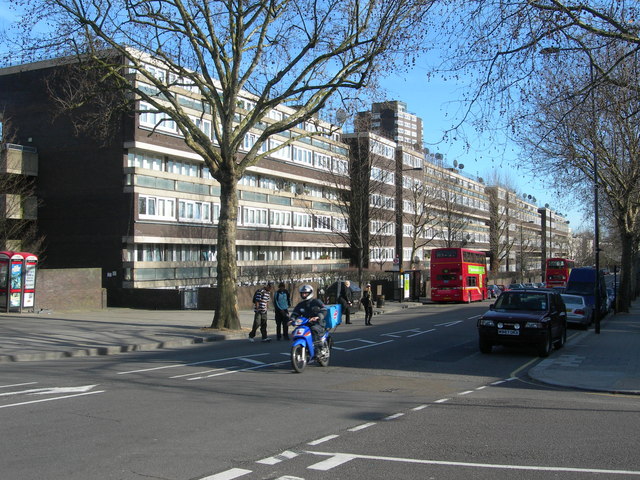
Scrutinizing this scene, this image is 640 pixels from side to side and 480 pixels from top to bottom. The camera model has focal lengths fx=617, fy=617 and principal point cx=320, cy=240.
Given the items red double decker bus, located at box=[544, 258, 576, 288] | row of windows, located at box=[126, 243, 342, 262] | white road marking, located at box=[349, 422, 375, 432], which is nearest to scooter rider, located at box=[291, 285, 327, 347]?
white road marking, located at box=[349, 422, 375, 432]

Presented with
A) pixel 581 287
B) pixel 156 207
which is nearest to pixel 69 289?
pixel 156 207

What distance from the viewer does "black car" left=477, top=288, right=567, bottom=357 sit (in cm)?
1504

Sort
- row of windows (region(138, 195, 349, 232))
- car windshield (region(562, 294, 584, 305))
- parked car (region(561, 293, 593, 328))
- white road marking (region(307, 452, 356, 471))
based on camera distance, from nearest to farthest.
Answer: white road marking (region(307, 452, 356, 471))
parked car (region(561, 293, 593, 328))
car windshield (region(562, 294, 584, 305))
row of windows (region(138, 195, 349, 232))

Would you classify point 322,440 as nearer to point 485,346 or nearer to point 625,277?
point 485,346

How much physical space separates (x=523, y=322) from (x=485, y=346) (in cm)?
131

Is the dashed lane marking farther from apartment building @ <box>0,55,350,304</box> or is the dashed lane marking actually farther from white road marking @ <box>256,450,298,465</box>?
apartment building @ <box>0,55,350,304</box>

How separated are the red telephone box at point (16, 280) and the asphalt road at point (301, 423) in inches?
496

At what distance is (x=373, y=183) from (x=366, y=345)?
27.9 m

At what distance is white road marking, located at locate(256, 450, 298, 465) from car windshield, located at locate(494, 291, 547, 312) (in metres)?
11.5

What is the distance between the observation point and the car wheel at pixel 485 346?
15680 millimetres

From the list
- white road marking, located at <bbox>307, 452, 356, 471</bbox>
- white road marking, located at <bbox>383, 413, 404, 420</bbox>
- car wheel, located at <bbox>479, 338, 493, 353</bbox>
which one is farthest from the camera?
car wheel, located at <bbox>479, 338, 493, 353</bbox>

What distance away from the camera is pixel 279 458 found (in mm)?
6023

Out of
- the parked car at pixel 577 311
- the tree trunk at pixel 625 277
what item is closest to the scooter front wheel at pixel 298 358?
the parked car at pixel 577 311

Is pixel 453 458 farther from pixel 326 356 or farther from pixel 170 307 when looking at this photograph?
pixel 170 307
